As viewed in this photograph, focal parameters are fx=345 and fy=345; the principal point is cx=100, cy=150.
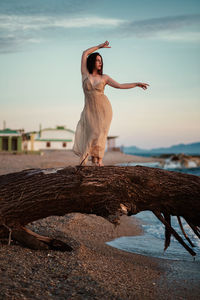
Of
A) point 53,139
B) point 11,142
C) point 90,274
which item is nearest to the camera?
point 90,274

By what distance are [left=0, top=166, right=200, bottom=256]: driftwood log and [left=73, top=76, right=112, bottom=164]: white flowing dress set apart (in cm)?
127

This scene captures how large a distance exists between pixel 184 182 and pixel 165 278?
4.27ft

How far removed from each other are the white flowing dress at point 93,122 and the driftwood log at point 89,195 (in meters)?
1.27

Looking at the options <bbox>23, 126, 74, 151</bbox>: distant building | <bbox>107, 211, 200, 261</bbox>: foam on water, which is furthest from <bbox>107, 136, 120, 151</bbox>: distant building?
<bbox>107, 211, 200, 261</bbox>: foam on water

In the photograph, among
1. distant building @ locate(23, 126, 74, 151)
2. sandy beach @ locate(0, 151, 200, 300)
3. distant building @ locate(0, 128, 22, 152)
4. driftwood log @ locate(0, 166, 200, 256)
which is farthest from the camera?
distant building @ locate(23, 126, 74, 151)

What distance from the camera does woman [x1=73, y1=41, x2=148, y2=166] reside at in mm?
5939

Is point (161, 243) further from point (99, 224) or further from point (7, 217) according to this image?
point (7, 217)

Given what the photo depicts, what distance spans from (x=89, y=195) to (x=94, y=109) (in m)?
1.97

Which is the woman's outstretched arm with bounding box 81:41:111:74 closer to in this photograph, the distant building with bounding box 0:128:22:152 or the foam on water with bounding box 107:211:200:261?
the foam on water with bounding box 107:211:200:261

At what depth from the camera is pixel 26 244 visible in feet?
15.2

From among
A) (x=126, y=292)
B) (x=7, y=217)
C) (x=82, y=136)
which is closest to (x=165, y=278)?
(x=126, y=292)

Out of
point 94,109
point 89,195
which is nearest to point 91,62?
point 94,109

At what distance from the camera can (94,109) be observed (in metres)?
6.13

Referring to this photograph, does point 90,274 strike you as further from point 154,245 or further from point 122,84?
point 122,84
